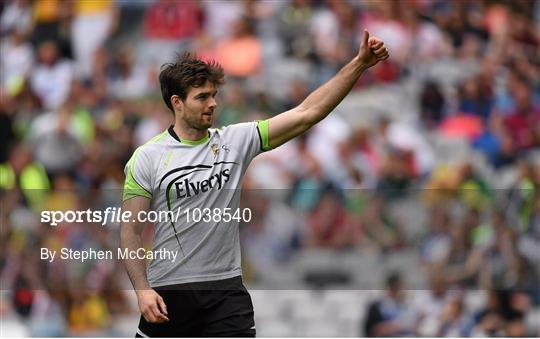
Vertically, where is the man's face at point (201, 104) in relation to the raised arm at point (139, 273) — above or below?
above

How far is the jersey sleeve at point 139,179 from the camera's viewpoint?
507cm

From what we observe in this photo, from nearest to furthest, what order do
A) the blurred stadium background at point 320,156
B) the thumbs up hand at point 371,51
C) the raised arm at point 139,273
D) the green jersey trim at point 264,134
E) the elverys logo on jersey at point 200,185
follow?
the raised arm at point 139,273 → the thumbs up hand at point 371,51 → the elverys logo on jersey at point 200,185 → the green jersey trim at point 264,134 → the blurred stadium background at point 320,156

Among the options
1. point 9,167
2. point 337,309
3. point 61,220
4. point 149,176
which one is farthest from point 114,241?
point 9,167

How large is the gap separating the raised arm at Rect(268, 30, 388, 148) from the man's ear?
383 mm

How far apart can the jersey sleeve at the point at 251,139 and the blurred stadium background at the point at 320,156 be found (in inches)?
87.1

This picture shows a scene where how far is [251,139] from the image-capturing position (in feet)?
17.3

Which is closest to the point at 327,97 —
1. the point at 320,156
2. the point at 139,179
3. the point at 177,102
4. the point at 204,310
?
the point at 177,102

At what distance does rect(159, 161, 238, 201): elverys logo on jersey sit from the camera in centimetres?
510

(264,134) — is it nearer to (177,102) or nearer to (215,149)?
(215,149)

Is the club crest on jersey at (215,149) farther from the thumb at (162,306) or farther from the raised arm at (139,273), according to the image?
the thumb at (162,306)

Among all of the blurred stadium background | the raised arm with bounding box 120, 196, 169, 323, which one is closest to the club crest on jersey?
the raised arm with bounding box 120, 196, 169, 323

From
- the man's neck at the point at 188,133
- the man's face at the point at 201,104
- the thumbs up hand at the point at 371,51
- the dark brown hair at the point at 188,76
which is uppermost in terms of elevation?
the thumbs up hand at the point at 371,51

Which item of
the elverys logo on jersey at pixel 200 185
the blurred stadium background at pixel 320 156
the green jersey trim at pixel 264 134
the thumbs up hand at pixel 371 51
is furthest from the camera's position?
the blurred stadium background at pixel 320 156

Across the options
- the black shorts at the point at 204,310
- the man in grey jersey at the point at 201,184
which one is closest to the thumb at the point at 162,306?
the man in grey jersey at the point at 201,184
